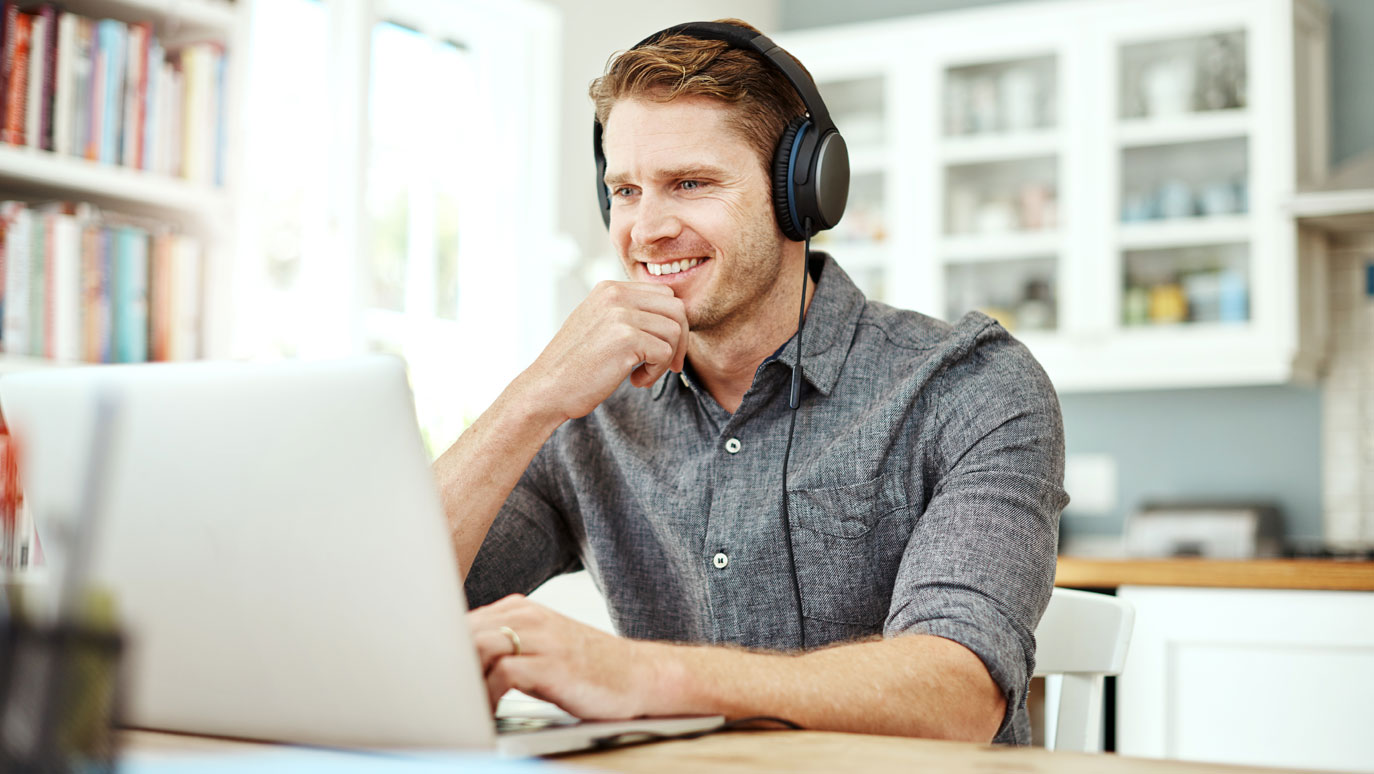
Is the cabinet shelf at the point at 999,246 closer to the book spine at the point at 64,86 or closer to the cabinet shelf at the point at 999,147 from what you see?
the cabinet shelf at the point at 999,147

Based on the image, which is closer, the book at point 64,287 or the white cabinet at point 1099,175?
the book at point 64,287

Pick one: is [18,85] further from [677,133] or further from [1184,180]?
[1184,180]

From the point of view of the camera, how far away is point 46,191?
2.04 meters

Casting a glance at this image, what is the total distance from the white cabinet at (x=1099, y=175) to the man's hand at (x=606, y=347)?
2770 mm

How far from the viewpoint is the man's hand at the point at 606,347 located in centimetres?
116

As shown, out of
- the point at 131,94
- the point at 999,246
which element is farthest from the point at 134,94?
the point at 999,246

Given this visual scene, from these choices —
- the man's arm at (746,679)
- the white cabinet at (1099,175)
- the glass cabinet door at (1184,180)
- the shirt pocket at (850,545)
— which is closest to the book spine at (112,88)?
the shirt pocket at (850,545)

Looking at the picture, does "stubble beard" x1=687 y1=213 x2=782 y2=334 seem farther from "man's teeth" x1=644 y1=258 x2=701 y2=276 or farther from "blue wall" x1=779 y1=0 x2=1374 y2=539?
"blue wall" x1=779 y1=0 x2=1374 y2=539

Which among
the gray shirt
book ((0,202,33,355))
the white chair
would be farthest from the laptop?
book ((0,202,33,355))

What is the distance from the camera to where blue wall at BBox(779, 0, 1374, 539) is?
148 inches

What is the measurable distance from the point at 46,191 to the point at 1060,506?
170cm

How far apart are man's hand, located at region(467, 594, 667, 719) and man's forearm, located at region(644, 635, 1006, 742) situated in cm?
2

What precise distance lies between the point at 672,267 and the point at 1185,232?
106 inches

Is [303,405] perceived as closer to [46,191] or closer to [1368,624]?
[46,191]
